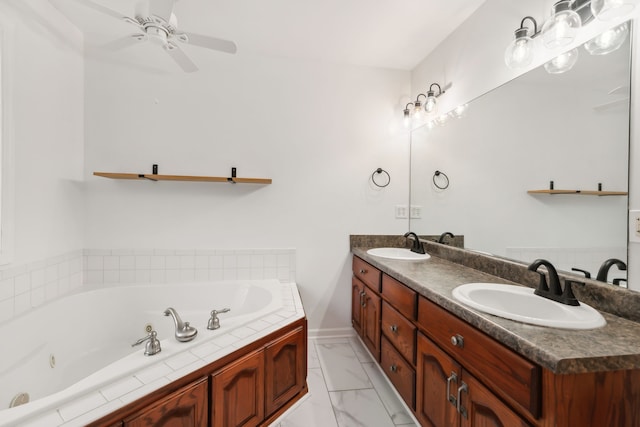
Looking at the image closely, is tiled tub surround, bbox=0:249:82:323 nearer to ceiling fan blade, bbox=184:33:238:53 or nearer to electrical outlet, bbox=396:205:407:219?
ceiling fan blade, bbox=184:33:238:53

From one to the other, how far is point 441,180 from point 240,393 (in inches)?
80.1

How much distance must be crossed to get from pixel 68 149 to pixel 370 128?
7.93 feet

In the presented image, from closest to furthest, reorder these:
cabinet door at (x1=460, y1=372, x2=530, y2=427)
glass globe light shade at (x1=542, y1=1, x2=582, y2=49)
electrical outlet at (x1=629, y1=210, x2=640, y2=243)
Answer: cabinet door at (x1=460, y1=372, x2=530, y2=427), electrical outlet at (x1=629, y1=210, x2=640, y2=243), glass globe light shade at (x1=542, y1=1, x2=582, y2=49)

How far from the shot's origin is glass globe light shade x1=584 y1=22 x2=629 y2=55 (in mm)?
1079

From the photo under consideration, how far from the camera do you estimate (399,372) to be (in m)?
1.61

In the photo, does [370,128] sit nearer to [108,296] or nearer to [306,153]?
[306,153]

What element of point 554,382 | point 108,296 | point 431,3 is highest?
point 431,3

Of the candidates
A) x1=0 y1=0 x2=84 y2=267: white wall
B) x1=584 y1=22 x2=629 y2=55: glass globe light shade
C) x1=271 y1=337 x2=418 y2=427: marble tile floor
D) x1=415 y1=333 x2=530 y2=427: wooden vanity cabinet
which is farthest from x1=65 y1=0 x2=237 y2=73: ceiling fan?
x1=271 y1=337 x2=418 y2=427: marble tile floor

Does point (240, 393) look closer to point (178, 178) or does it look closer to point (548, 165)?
point (178, 178)

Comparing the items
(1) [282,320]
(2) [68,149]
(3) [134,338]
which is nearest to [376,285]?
(1) [282,320]

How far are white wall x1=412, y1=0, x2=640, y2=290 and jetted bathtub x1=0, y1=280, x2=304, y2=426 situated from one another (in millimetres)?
1714

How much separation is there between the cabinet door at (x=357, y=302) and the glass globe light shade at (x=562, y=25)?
190 cm

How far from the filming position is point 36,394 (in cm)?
137

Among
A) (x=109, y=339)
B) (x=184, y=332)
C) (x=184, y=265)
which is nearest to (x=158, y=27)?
(x=184, y=332)
